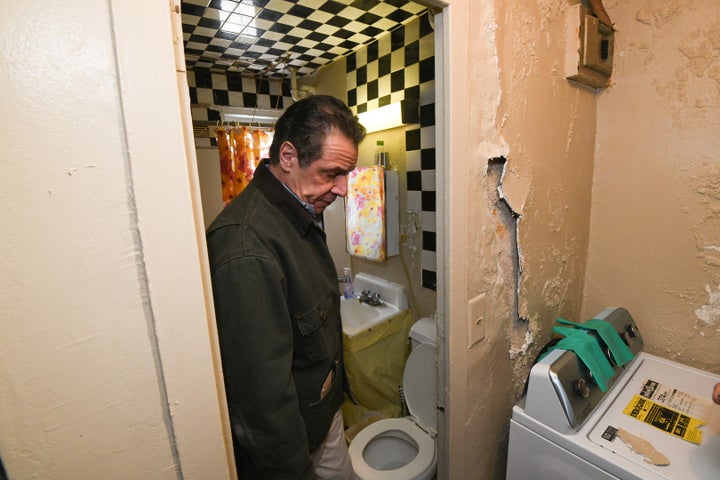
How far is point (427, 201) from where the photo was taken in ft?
6.23

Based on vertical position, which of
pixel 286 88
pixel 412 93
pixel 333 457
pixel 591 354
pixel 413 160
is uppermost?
pixel 286 88

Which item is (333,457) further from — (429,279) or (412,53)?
(412,53)

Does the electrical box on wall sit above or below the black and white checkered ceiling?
below

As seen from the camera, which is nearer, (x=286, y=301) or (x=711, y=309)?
(x=286, y=301)

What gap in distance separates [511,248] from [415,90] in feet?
3.77

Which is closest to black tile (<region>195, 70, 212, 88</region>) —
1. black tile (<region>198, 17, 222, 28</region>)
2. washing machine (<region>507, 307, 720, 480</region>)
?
black tile (<region>198, 17, 222, 28</region>)

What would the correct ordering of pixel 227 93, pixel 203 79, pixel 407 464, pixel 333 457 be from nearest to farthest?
pixel 333 457
pixel 407 464
pixel 203 79
pixel 227 93

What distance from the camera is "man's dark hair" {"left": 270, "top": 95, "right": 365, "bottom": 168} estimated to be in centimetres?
95

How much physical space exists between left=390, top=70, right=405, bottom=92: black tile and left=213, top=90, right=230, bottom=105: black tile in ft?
4.34

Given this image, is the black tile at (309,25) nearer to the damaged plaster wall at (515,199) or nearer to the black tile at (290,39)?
the black tile at (290,39)

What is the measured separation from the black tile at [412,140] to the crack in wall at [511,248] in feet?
3.15

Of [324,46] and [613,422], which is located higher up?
[324,46]

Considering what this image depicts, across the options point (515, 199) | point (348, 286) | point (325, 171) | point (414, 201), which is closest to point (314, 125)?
point (325, 171)

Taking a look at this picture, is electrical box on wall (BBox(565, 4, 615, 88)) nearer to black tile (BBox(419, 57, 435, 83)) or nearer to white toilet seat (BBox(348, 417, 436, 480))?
black tile (BBox(419, 57, 435, 83))
